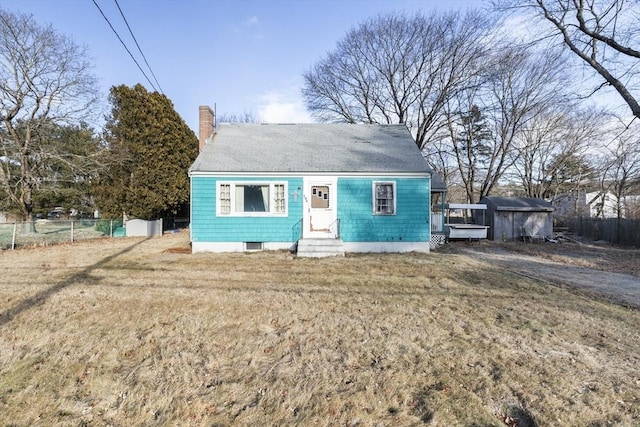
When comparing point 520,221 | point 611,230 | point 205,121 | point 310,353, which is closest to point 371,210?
point 310,353

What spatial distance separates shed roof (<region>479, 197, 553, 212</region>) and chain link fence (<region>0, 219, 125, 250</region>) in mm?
19721

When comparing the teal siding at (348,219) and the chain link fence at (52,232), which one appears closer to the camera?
the teal siding at (348,219)

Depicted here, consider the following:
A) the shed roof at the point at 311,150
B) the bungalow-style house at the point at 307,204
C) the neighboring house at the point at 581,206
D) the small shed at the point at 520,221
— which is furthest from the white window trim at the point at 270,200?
the neighboring house at the point at 581,206

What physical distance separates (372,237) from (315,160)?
344cm

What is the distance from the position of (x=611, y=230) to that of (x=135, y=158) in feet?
82.0

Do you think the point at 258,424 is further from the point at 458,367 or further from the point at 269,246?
the point at 269,246

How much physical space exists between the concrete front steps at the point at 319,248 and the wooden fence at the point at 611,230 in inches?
594

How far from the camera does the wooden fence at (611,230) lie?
49.2 ft

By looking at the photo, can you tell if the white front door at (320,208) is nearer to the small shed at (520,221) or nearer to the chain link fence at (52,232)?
the chain link fence at (52,232)

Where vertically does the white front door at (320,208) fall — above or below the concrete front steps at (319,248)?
above

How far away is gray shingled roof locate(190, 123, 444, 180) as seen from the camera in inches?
429

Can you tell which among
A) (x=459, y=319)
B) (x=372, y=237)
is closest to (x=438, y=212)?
(x=372, y=237)

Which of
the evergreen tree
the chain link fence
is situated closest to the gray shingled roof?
the evergreen tree

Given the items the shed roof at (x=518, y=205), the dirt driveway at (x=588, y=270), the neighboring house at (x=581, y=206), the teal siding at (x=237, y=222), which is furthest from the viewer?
the neighboring house at (x=581, y=206)
